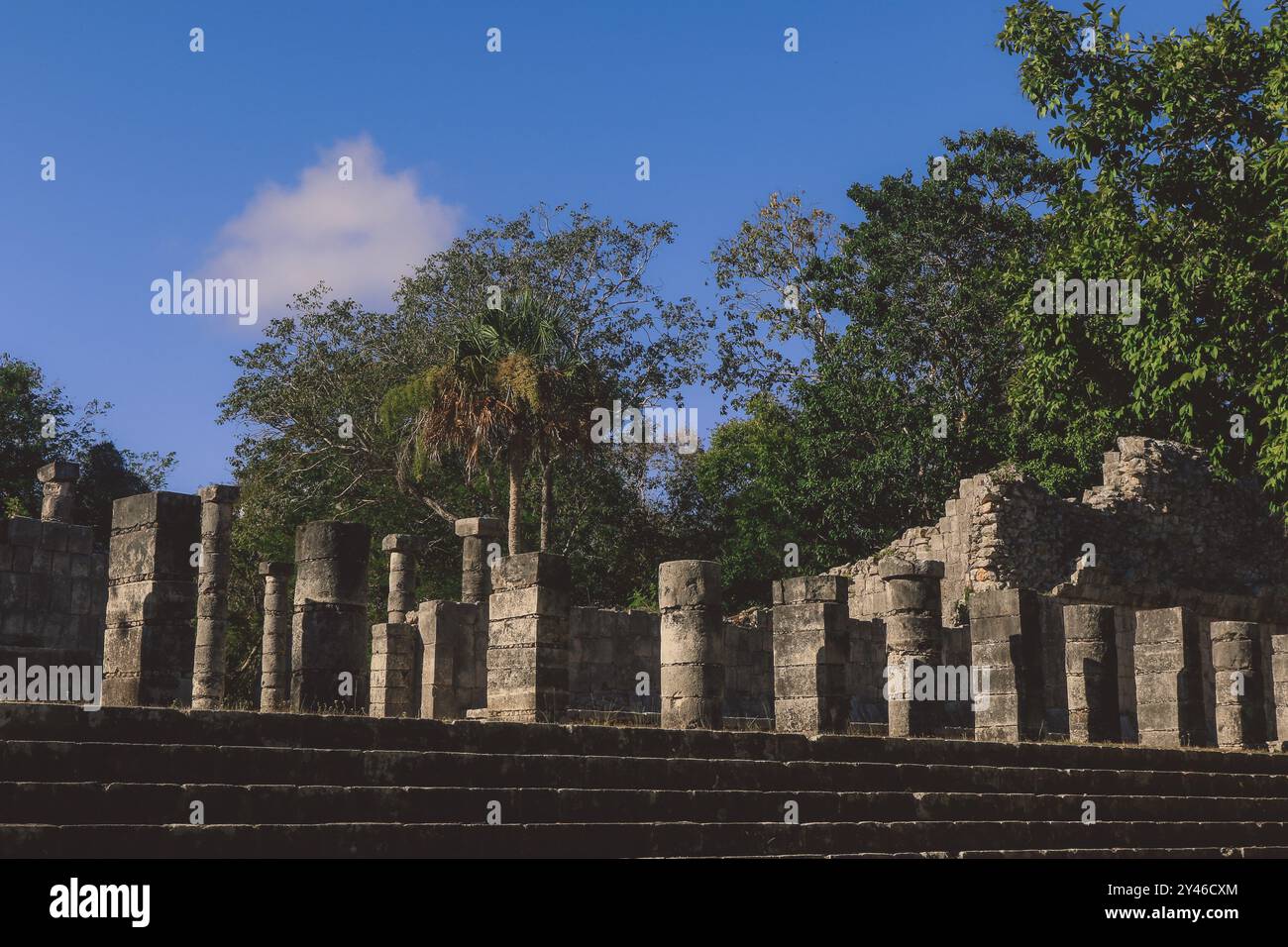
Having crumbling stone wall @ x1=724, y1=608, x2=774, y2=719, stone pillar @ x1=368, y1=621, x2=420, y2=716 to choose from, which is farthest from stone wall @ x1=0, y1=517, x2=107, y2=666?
crumbling stone wall @ x1=724, y1=608, x2=774, y2=719

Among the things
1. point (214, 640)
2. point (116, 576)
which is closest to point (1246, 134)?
point (214, 640)

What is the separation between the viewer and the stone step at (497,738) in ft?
28.3

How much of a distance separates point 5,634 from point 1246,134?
1959 centimetres

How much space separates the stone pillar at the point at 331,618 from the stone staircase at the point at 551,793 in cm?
309

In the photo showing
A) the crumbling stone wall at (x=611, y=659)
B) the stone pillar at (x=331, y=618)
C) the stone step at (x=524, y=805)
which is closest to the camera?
the stone step at (x=524, y=805)

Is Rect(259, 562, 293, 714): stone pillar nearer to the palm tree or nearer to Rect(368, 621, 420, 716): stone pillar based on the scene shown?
Rect(368, 621, 420, 716): stone pillar

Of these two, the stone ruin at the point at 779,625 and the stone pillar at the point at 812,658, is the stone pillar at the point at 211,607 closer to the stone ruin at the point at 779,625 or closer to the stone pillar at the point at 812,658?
the stone ruin at the point at 779,625

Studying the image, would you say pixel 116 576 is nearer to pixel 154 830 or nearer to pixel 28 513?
pixel 154 830

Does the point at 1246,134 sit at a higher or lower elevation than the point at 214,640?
higher

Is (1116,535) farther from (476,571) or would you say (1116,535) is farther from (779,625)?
(779,625)

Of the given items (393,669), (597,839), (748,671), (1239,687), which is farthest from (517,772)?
(748,671)

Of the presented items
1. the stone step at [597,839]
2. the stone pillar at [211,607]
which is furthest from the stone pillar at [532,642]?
the stone pillar at [211,607]

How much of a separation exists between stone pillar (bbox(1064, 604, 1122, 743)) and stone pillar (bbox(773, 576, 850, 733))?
14.3 ft

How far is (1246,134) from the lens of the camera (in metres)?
23.6
